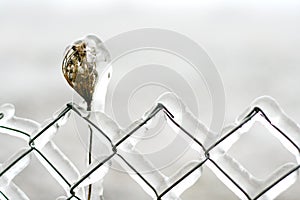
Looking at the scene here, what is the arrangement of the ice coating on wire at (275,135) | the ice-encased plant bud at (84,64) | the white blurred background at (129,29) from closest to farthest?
the ice coating on wire at (275,135)
the ice-encased plant bud at (84,64)
the white blurred background at (129,29)

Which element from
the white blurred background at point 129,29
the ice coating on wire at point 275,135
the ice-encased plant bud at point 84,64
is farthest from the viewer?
the white blurred background at point 129,29

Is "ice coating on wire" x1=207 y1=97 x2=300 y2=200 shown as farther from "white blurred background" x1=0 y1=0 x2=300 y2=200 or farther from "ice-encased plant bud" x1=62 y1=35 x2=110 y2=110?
"white blurred background" x1=0 y1=0 x2=300 y2=200

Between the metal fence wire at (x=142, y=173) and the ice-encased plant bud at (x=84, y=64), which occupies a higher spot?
the ice-encased plant bud at (x=84, y=64)

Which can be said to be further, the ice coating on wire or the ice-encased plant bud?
the ice-encased plant bud

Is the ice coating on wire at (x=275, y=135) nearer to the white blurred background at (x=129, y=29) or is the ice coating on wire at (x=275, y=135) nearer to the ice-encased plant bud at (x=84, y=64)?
the ice-encased plant bud at (x=84, y=64)

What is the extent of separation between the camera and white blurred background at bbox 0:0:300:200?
1489 millimetres

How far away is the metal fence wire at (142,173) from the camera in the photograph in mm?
821

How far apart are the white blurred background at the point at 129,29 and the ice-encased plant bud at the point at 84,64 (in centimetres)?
50

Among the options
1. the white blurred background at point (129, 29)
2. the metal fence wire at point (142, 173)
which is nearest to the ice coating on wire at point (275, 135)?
the metal fence wire at point (142, 173)

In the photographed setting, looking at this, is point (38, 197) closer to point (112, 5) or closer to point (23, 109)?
point (23, 109)

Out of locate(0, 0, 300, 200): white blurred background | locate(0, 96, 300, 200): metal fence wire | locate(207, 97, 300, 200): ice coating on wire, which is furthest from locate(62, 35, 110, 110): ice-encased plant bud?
locate(0, 0, 300, 200): white blurred background

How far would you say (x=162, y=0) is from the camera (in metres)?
1.64

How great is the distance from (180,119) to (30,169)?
730 millimetres

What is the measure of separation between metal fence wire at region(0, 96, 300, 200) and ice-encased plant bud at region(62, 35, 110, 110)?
42 millimetres
